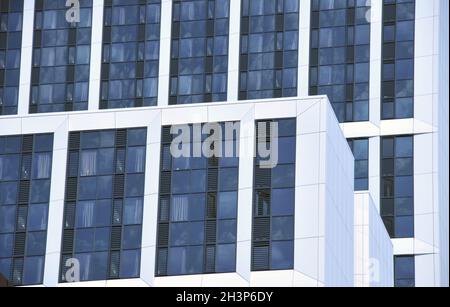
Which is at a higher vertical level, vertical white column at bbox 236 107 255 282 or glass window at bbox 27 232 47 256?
vertical white column at bbox 236 107 255 282

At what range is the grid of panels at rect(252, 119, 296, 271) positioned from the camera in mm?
65125

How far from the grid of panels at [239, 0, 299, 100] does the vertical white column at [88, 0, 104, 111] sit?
12539 millimetres

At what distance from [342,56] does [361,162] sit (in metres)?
9.14

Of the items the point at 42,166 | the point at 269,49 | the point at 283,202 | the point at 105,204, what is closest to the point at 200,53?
the point at 269,49

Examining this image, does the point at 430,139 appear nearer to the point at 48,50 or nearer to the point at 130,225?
the point at 48,50

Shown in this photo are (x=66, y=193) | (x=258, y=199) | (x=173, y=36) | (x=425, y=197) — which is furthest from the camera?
(x=173, y=36)

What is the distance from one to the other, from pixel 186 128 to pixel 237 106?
9.80ft

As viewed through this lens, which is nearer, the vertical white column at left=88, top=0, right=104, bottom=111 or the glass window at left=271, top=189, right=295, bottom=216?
the glass window at left=271, top=189, right=295, bottom=216

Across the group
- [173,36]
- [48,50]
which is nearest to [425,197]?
[173,36]

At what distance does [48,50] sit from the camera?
119688 mm

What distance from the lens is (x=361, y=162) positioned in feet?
367

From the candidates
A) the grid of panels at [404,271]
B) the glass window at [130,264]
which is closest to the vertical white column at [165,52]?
the grid of panels at [404,271]

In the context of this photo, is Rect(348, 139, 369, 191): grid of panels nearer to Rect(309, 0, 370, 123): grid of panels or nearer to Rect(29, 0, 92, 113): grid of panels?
Rect(309, 0, 370, 123): grid of panels

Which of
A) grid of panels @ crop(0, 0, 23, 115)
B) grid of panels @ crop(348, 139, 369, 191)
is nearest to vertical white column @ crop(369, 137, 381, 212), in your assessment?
grid of panels @ crop(348, 139, 369, 191)
